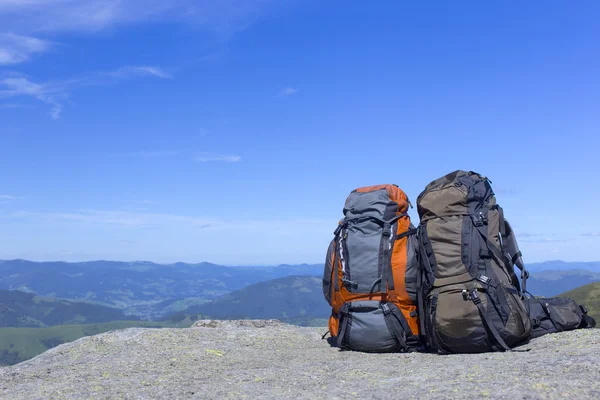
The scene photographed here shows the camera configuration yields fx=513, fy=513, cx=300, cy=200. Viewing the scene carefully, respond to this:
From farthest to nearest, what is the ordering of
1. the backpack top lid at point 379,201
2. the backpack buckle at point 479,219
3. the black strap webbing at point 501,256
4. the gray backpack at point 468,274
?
the backpack top lid at point 379,201
the backpack buckle at point 479,219
the black strap webbing at point 501,256
the gray backpack at point 468,274

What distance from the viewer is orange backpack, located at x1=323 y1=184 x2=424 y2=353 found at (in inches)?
396

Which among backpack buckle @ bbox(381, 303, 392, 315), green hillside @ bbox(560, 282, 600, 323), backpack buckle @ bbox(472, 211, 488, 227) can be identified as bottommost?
green hillside @ bbox(560, 282, 600, 323)

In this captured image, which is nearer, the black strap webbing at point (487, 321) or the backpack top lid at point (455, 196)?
the black strap webbing at point (487, 321)

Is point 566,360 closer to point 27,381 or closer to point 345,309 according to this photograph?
point 345,309

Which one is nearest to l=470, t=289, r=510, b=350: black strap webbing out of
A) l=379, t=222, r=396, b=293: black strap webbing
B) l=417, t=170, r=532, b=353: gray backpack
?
l=417, t=170, r=532, b=353: gray backpack

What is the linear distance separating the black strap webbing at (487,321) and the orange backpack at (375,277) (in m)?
1.22

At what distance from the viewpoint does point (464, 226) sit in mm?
9875

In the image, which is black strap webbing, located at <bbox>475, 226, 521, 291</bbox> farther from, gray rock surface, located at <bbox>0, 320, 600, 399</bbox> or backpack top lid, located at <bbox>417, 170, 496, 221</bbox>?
gray rock surface, located at <bbox>0, 320, 600, 399</bbox>

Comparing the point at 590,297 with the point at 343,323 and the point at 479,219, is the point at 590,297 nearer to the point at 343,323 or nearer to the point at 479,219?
the point at 479,219

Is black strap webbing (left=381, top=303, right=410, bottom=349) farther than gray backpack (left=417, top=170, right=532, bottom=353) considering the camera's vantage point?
Yes

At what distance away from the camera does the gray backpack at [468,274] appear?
9.32 meters

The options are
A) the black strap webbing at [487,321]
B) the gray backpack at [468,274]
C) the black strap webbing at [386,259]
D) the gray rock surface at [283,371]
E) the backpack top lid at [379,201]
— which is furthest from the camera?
the backpack top lid at [379,201]

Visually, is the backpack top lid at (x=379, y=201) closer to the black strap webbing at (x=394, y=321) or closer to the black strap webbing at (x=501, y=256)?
the black strap webbing at (x=501, y=256)

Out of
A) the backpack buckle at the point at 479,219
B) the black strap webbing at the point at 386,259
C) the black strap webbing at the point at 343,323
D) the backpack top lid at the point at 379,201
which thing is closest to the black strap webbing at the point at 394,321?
the black strap webbing at the point at 386,259
